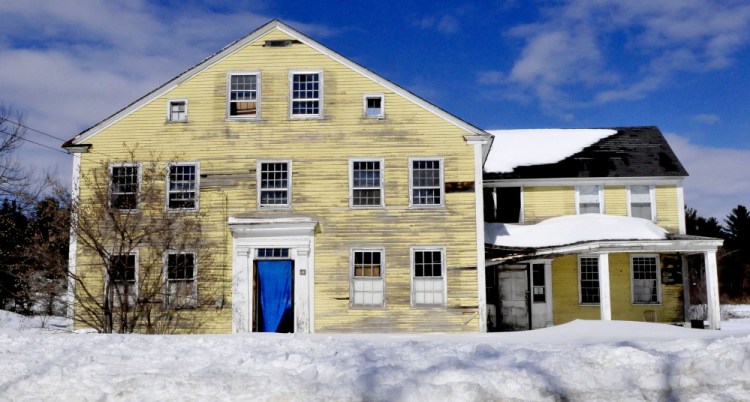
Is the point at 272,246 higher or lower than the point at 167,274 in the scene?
higher

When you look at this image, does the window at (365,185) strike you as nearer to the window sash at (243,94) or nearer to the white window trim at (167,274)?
the window sash at (243,94)

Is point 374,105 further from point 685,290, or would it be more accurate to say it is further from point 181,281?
point 685,290

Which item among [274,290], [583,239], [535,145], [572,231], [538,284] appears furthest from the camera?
[535,145]

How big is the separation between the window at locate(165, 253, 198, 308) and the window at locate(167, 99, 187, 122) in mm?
4024

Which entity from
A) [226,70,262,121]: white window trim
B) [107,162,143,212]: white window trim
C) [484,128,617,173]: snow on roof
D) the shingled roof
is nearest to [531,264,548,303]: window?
the shingled roof

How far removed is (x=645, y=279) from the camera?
2250 cm

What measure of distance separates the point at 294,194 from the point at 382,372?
1086 centimetres

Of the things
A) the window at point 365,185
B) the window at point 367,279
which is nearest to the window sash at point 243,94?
the window at point 365,185

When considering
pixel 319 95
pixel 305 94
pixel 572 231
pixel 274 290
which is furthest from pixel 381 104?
pixel 572 231

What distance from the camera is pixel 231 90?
19.5 meters

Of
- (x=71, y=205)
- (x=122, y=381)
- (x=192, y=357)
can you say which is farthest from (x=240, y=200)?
(x=122, y=381)

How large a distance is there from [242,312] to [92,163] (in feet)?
20.5

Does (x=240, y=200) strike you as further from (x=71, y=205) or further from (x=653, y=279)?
(x=653, y=279)

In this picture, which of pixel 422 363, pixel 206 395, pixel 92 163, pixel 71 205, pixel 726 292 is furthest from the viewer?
pixel 726 292
